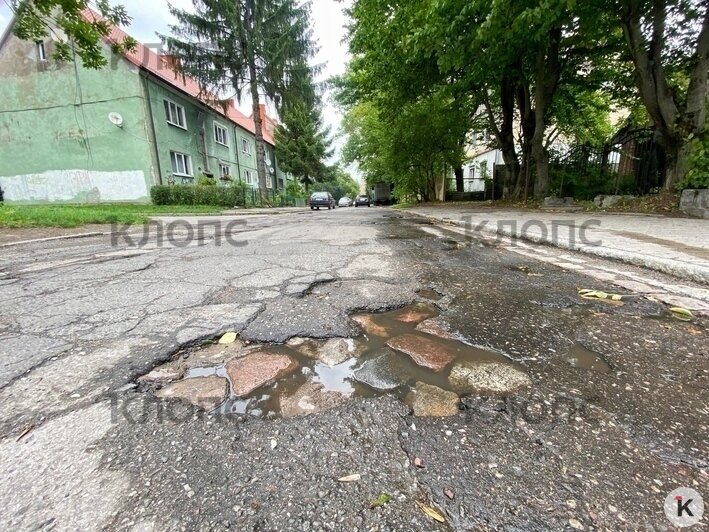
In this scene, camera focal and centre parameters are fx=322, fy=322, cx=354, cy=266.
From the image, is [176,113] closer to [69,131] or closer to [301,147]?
[69,131]

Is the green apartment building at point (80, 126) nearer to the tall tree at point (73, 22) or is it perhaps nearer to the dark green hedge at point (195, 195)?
the dark green hedge at point (195, 195)

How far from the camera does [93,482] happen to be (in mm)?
920

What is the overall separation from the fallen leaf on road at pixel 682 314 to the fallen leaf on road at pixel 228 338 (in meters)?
2.71

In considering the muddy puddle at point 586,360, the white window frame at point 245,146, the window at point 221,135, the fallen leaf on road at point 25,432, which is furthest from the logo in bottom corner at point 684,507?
the white window frame at point 245,146

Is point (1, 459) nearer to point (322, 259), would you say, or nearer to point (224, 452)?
point (224, 452)

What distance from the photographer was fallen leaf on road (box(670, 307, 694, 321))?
6.55 feet

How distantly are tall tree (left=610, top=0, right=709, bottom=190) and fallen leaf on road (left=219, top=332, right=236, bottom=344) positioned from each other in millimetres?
9981

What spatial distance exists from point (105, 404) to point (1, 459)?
0.29m

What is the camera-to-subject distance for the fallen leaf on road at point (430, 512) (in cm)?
81

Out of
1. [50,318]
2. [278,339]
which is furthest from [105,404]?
[50,318]

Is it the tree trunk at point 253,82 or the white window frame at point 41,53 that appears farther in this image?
the tree trunk at point 253,82

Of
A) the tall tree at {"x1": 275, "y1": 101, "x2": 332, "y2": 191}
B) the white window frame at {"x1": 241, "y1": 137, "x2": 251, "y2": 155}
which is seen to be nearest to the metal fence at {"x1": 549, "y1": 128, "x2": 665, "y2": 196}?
the white window frame at {"x1": 241, "y1": 137, "x2": 251, "y2": 155}

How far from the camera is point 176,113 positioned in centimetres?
1791

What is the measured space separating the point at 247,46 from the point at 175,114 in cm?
548
